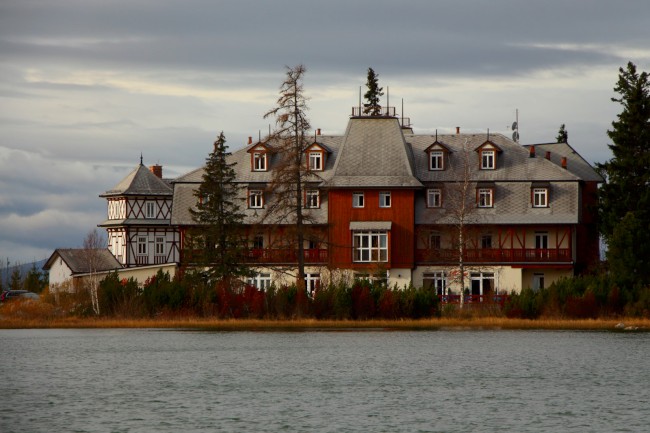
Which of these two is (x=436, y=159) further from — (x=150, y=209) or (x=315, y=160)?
(x=150, y=209)

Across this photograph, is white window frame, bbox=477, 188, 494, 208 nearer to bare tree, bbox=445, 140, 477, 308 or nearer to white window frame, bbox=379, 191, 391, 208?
bare tree, bbox=445, 140, 477, 308

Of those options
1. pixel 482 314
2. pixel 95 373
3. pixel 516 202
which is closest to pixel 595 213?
pixel 516 202

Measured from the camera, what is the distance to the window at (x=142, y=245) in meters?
104

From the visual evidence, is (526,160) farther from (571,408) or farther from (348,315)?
(571,408)

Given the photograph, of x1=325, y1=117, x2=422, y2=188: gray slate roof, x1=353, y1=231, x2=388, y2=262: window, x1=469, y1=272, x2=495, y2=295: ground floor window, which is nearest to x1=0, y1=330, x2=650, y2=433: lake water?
x1=469, y1=272, x2=495, y2=295: ground floor window

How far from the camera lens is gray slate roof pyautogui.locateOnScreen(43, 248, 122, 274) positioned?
3831 inches

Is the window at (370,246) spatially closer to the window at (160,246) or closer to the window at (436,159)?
the window at (436,159)

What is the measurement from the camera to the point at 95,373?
46.0 meters

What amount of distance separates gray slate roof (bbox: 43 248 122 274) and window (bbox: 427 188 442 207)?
26365mm

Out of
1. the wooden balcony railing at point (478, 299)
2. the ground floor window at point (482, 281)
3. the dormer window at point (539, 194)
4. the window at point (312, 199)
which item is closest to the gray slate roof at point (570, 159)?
the dormer window at point (539, 194)

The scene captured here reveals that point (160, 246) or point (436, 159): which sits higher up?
point (436, 159)

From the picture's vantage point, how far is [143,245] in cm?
10469

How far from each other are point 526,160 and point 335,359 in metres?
39.9

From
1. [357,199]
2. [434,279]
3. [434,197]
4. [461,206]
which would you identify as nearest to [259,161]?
[357,199]
